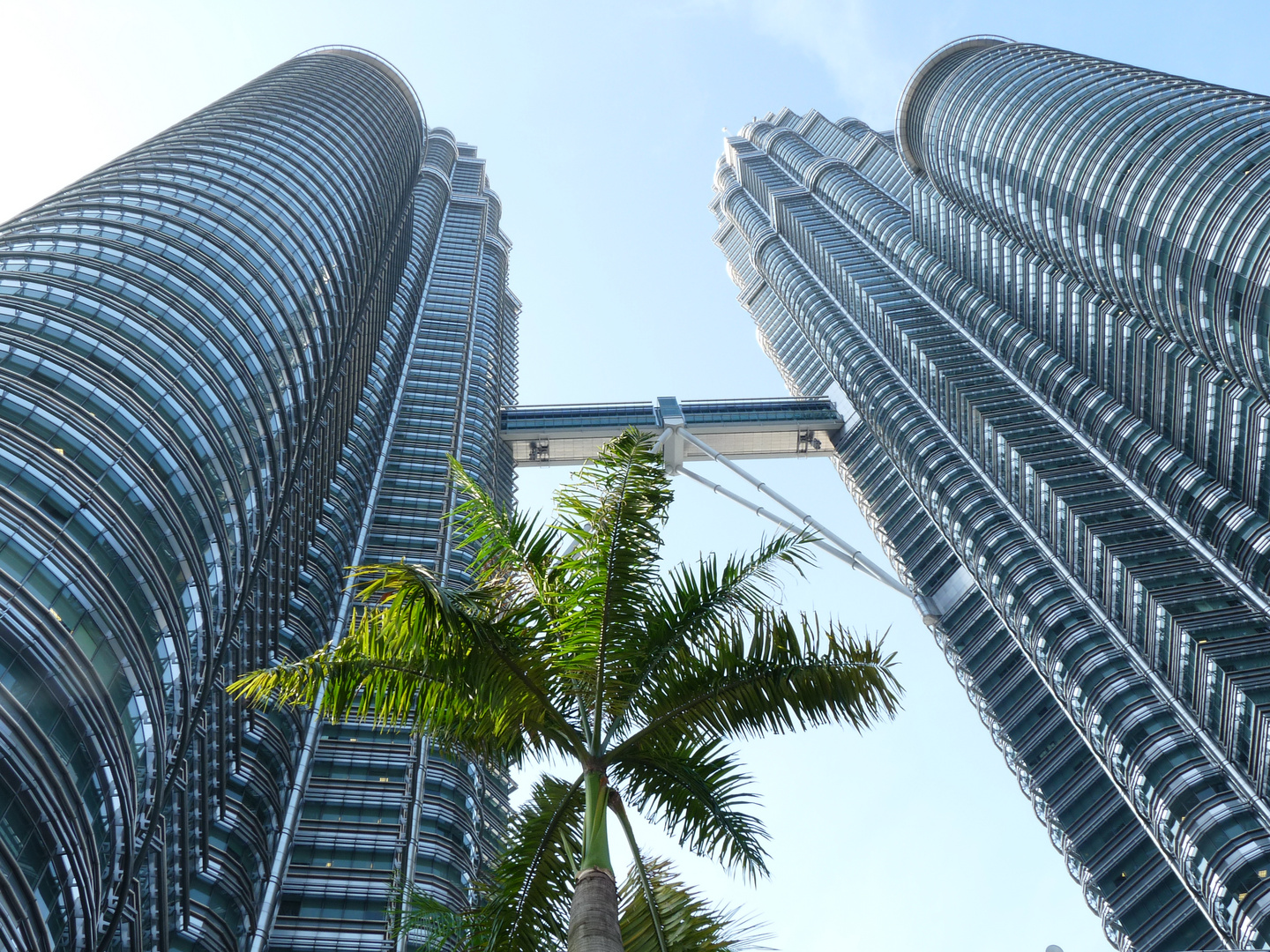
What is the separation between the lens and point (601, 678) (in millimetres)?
15188

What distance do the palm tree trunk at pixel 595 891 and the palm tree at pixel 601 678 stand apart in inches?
19.3

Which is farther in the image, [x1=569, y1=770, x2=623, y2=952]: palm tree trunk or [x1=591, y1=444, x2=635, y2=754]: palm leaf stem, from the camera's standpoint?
[x1=591, y1=444, x2=635, y2=754]: palm leaf stem

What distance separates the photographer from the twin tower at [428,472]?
29.5 meters

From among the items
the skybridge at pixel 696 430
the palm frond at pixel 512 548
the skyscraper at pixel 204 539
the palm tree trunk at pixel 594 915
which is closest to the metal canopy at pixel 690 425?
the skybridge at pixel 696 430

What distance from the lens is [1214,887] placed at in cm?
5778

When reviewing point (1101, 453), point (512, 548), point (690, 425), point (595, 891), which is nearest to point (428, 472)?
point (690, 425)

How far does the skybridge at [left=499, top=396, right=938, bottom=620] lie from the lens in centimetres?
12112

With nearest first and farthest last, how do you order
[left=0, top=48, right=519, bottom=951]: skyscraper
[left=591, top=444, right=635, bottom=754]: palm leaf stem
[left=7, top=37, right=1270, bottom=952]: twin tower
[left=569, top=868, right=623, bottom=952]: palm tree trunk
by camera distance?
[left=569, top=868, right=623, bottom=952]: palm tree trunk < [left=591, top=444, right=635, bottom=754]: palm leaf stem < [left=0, top=48, right=519, bottom=951]: skyscraper < [left=7, top=37, right=1270, bottom=952]: twin tower

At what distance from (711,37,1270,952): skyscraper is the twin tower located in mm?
323

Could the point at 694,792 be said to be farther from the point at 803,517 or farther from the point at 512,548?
the point at 803,517

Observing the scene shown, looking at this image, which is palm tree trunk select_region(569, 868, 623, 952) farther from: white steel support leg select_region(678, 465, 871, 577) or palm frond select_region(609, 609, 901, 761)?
white steel support leg select_region(678, 465, 871, 577)

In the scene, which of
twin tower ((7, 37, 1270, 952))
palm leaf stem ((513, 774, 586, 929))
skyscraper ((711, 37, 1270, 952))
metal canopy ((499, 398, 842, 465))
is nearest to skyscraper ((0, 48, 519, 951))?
twin tower ((7, 37, 1270, 952))

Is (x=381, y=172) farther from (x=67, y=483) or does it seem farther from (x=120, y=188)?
(x=67, y=483)

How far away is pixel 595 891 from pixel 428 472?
79.0 meters
